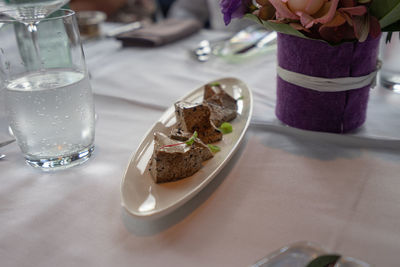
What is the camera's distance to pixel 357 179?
1.87 ft

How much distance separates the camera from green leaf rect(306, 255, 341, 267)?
39 cm

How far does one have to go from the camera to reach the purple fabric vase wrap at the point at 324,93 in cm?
62

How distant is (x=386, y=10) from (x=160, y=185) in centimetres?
43

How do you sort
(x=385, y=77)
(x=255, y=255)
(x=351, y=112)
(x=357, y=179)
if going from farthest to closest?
(x=385, y=77) → (x=351, y=112) → (x=357, y=179) → (x=255, y=255)

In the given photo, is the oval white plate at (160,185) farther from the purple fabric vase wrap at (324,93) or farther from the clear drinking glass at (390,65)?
the clear drinking glass at (390,65)

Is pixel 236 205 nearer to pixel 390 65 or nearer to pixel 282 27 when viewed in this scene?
pixel 282 27

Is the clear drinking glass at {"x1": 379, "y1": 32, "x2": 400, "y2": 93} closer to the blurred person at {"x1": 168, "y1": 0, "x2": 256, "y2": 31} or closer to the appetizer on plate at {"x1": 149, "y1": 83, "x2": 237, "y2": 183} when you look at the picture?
the appetizer on plate at {"x1": 149, "y1": 83, "x2": 237, "y2": 183}

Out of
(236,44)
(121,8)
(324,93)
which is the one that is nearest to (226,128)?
(324,93)

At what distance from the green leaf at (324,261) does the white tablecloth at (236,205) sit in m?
0.06

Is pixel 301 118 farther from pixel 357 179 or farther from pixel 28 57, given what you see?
pixel 28 57

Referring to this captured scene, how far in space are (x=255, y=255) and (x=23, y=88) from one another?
46 cm

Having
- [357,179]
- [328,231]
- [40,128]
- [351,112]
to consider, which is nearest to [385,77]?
[351,112]

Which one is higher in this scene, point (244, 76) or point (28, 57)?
point (28, 57)

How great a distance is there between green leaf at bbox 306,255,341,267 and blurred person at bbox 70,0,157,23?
2463 mm
